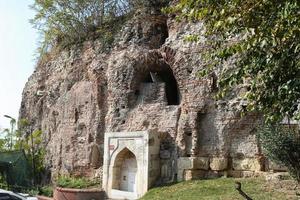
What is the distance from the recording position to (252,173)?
1173cm

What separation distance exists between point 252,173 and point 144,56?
5875 mm

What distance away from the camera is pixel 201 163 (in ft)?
41.3

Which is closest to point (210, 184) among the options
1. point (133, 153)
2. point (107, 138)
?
point (133, 153)

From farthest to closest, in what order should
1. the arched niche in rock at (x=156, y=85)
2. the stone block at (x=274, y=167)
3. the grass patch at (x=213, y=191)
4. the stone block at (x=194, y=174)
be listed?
1. the arched niche in rock at (x=156, y=85)
2. the stone block at (x=194, y=174)
3. the stone block at (x=274, y=167)
4. the grass patch at (x=213, y=191)

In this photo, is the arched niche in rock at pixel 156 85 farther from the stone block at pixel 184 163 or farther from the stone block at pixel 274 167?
the stone block at pixel 274 167

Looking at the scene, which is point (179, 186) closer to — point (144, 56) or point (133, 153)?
point (133, 153)

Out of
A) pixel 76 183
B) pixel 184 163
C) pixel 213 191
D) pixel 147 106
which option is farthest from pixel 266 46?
pixel 76 183

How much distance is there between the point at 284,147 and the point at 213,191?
2.19 meters

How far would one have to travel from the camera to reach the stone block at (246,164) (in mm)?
11703

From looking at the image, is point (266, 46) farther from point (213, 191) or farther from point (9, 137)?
point (9, 137)

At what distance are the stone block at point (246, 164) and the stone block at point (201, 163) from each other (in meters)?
0.84

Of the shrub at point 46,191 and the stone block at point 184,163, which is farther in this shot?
the shrub at point 46,191

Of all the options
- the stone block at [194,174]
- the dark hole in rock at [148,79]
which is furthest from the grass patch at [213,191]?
the dark hole in rock at [148,79]

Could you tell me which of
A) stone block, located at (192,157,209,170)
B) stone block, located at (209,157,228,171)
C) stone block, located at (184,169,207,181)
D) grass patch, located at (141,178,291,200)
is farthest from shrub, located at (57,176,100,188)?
stone block, located at (209,157,228,171)
